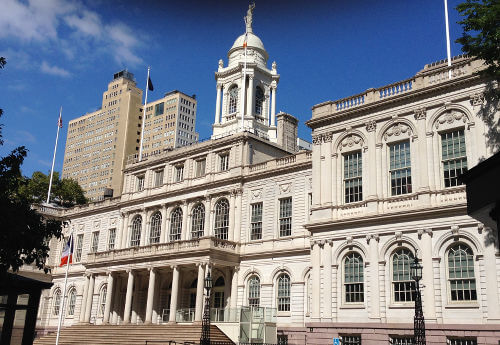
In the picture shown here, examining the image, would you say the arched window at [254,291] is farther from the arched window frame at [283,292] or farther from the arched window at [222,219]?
the arched window at [222,219]

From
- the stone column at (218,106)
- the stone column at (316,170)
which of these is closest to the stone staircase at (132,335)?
the stone column at (316,170)

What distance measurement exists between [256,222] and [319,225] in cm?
863

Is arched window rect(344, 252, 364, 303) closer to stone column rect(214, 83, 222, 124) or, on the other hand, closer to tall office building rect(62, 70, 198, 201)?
stone column rect(214, 83, 222, 124)

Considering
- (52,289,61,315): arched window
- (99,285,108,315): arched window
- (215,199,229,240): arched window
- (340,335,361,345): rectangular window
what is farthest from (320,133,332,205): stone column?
(52,289,61,315): arched window

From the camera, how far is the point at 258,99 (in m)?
50.4

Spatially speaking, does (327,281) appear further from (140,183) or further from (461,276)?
(140,183)

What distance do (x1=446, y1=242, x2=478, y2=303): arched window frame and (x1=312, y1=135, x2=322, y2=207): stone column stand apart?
26.9 ft

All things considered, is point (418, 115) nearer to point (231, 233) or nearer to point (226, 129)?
point (231, 233)

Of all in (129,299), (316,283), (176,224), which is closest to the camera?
(316,283)

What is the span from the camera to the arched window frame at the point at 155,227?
44.4 m

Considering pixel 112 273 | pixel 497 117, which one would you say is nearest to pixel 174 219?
pixel 112 273

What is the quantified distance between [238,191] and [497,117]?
19031 millimetres

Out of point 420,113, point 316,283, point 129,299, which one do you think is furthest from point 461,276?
point 129,299

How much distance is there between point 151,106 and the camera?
13850 centimetres
